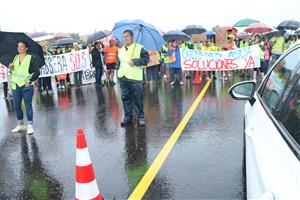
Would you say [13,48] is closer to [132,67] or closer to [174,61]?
[132,67]

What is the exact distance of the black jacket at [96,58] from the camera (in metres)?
15.2

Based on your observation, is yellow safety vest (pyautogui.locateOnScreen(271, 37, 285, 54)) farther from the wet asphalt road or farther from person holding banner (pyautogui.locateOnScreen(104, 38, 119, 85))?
person holding banner (pyautogui.locateOnScreen(104, 38, 119, 85))

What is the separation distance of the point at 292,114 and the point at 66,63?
13547mm

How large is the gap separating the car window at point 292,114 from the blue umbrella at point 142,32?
19.3 ft

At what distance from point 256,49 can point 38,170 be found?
11587 mm

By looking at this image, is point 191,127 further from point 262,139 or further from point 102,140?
point 262,139

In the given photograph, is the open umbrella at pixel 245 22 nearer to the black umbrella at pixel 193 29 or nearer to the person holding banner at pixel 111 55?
the black umbrella at pixel 193 29

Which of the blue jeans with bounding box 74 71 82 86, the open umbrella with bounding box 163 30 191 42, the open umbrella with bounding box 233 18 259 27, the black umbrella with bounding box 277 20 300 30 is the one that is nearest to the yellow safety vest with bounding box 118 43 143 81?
the blue jeans with bounding box 74 71 82 86

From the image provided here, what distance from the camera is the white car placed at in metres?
1.81

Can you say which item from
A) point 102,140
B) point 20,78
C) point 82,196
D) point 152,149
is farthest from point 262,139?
point 20,78

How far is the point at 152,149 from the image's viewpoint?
6.23 metres

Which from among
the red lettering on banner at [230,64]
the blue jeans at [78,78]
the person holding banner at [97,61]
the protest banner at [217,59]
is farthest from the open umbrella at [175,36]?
the blue jeans at [78,78]

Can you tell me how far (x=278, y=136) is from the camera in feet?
7.44

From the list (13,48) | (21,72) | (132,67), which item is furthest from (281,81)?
(13,48)
